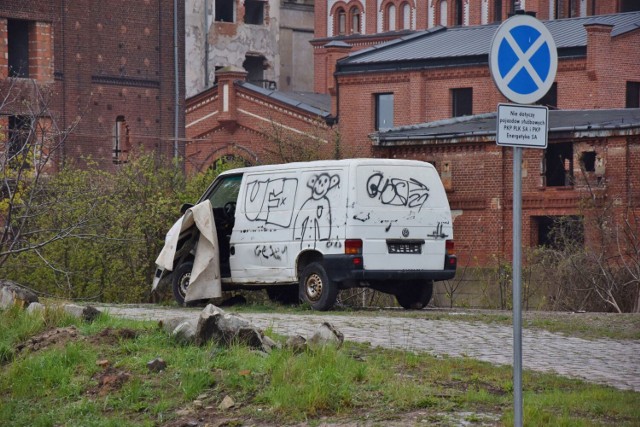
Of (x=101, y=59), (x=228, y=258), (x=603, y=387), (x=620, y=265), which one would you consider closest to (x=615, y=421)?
(x=603, y=387)

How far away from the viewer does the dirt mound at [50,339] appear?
13.0 m

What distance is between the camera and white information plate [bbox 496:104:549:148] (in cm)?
947

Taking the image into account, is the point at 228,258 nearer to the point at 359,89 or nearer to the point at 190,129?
the point at 359,89

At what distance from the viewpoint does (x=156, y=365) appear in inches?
469

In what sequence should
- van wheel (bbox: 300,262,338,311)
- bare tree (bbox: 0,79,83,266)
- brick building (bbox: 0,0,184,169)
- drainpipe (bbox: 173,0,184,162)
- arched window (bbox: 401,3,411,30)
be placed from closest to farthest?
1. bare tree (bbox: 0,79,83,266)
2. van wheel (bbox: 300,262,338,311)
3. brick building (bbox: 0,0,184,169)
4. drainpipe (bbox: 173,0,184,162)
5. arched window (bbox: 401,3,411,30)

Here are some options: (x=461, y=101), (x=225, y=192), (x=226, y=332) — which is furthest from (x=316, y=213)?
A: (x=461, y=101)

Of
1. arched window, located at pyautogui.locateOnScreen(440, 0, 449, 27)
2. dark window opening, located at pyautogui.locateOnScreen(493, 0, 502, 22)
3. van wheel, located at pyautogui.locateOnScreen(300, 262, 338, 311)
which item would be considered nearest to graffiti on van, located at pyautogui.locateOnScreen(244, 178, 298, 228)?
van wheel, located at pyautogui.locateOnScreen(300, 262, 338, 311)

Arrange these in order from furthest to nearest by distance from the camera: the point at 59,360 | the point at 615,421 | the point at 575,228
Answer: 1. the point at 575,228
2. the point at 59,360
3. the point at 615,421

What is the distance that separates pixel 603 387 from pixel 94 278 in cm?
1564

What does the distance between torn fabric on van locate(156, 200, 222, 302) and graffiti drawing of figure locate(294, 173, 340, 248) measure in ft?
4.48

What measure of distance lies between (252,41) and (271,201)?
55.2 metres

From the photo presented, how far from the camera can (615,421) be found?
10.1m

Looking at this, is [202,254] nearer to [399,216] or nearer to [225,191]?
[225,191]

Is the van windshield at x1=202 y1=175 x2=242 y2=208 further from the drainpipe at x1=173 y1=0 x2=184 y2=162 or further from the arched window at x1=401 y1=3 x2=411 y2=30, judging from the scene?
the arched window at x1=401 y1=3 x2=411 y2=30
